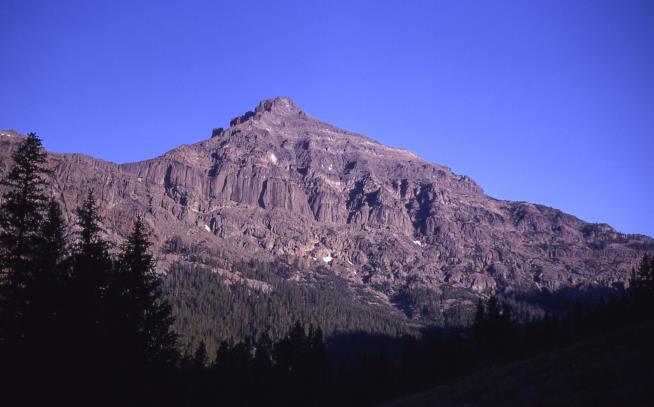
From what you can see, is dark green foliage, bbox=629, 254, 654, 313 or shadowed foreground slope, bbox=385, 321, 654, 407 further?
dark green foliage, bbox=629, 254, 654, 313

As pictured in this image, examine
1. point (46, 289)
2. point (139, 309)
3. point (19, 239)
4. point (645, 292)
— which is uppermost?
point (645, 292)

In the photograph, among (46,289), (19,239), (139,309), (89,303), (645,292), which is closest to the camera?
(46,289)

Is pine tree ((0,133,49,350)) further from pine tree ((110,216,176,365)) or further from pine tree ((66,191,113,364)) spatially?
pine tree ((110,216,176,365))

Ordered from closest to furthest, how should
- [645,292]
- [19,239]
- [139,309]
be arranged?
[19,239], [139,309], [645,292]

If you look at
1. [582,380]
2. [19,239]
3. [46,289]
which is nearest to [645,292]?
[582,380]

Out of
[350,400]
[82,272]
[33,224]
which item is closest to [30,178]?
[33,224]

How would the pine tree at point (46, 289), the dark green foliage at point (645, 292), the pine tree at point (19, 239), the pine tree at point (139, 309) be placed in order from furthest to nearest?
the dark green foliage at point (645, 292) → the pine tree at point (139, 309) → the pine tree at point (19, 239) → the pine tree at point (46, 289)

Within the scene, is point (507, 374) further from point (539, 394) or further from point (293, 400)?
point (293, 400)

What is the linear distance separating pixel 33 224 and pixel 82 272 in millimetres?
3937

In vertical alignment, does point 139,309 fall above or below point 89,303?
below

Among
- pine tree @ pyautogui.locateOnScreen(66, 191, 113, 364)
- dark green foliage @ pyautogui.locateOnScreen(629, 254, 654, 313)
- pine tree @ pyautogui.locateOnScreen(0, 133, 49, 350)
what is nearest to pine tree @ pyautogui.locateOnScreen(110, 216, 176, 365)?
pine tree @ pyautogui.locateOnScreen(66, 191, 113, 364)

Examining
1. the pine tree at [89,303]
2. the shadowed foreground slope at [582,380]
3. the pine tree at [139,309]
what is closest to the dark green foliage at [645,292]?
the shadowed foreground slope at [582,380]

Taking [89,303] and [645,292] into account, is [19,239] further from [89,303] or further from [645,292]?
[645,292]

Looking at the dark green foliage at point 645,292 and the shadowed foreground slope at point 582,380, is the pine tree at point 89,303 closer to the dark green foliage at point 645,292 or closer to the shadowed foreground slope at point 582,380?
the shadowed foreground slope at point 582,380
